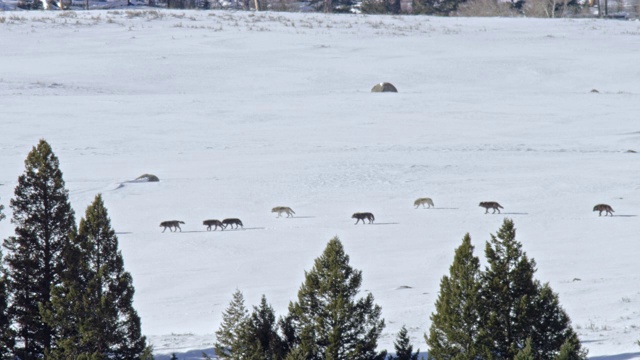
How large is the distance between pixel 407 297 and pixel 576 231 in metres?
7.69

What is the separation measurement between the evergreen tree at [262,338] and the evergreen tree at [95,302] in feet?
5.81

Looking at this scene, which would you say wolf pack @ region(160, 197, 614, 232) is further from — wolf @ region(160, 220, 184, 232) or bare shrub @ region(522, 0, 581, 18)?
bare shrub @ region(522, 0, 581, 18)

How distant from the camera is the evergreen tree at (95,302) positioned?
12.7 metres

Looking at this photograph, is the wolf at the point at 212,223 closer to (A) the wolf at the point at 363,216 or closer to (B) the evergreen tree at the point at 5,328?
(A) the wolf at the point at 363,216

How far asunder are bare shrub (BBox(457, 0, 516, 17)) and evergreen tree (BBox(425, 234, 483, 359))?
3126 inches

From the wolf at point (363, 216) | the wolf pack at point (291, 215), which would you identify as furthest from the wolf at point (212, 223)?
the wolf at point (363, 216)

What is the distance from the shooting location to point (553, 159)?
3450 centimetres

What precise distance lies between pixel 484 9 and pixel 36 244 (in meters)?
79.8

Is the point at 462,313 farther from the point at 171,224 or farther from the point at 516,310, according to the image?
the point at 171,224

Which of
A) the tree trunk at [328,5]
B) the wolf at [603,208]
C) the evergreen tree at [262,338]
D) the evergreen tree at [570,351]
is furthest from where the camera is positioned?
the tree trunk at [328,5]

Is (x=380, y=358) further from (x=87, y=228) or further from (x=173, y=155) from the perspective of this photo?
(x=173, y=155)

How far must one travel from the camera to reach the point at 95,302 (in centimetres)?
1277

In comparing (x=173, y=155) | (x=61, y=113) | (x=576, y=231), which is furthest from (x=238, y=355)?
(x=61, y=113)

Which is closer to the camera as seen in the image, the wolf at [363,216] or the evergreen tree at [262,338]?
the evergreen tree at [262,338]
